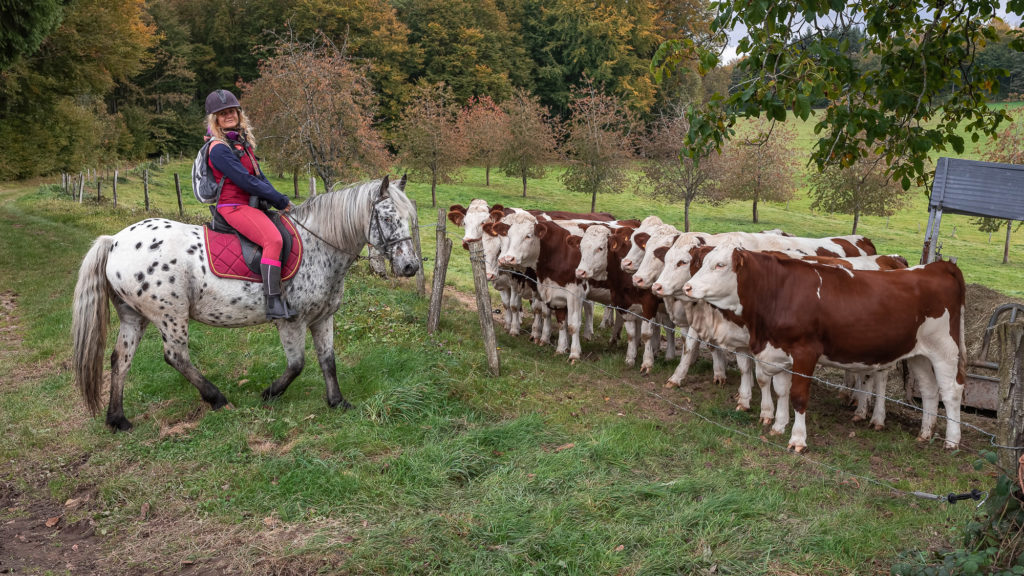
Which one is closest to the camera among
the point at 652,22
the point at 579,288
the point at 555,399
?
the point at 555,399

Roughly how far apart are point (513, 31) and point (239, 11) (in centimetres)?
2277

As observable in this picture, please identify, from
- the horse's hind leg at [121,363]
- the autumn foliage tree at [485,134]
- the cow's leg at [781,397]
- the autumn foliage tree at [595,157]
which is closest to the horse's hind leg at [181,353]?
the horse's hind leg at [121,363]

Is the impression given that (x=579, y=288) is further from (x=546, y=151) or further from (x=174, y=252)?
(x=546, y=151)

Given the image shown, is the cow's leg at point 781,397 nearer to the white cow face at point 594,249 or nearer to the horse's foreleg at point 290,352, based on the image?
the white cow face at point 594,249

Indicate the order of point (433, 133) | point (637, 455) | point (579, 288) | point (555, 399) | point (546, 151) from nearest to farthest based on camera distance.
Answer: point (637, 455) < point (555, 399) < point (579, 288) < point (433, 133) < point (546, 151)

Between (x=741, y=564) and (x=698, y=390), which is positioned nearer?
(x=741, y=564)

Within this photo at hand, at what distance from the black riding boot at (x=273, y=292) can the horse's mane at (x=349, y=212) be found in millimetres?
677

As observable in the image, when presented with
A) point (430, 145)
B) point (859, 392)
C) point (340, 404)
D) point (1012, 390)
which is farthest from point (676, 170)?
point (1012, 390)

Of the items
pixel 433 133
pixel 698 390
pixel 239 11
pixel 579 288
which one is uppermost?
pixel 239 11

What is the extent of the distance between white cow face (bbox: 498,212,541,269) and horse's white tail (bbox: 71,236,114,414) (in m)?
5.20

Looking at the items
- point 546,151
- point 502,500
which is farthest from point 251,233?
point 546,151

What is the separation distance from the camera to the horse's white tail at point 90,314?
6422 mm

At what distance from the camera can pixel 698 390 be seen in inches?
345

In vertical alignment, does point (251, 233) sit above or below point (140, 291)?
above
